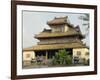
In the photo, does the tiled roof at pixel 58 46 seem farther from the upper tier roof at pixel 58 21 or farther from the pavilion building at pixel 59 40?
the upper tier roof at pixel 58 21

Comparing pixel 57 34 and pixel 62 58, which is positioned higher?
pixel 57 34

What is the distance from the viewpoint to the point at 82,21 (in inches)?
88.4

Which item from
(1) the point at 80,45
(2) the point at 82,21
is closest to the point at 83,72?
(1) the point at 80,45

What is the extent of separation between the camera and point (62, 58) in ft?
7.15

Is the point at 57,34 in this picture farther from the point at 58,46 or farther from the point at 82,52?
the point at 82,52

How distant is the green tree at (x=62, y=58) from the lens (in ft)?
7.07

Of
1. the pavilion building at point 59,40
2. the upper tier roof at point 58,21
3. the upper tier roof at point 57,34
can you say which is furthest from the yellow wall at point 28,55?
the upper tier roof at point 58,21

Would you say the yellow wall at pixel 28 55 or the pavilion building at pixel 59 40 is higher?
the pavilion building at pixel 59 40

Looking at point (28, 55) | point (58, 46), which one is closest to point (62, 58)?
point (58, 46)

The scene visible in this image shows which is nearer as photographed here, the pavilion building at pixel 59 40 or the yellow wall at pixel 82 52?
the pavilion building at pixel 59 40

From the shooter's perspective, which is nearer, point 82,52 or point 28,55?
point 28,55

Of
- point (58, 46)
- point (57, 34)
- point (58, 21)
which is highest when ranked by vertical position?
point (58, 21)

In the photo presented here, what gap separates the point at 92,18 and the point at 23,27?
74 cm

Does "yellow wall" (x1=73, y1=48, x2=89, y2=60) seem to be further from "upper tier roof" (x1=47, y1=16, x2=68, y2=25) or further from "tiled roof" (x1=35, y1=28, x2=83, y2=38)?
"upper tier roof" (x1=47, y1=16, x2=68, y2=25)
